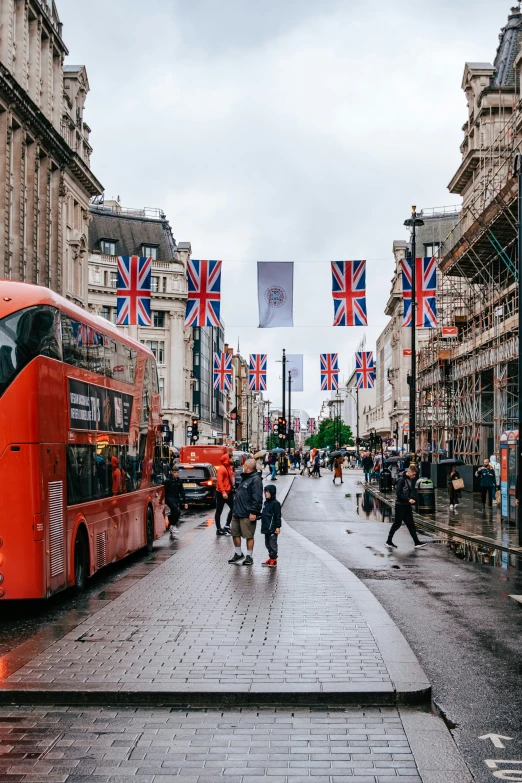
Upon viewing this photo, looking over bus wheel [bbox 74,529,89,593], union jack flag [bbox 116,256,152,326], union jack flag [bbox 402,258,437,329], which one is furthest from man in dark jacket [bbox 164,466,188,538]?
union jack flag [bbox 402,258,437,329]

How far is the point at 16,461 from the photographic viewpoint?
34.7ft

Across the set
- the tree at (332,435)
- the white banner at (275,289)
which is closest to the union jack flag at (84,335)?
the white banner at (275,289)

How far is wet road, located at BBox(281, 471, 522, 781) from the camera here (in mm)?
6547

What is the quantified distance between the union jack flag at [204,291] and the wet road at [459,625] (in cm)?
910

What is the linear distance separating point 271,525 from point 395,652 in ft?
22.0

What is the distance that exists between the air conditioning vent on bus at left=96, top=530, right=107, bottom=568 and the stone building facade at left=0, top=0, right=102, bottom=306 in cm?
2675

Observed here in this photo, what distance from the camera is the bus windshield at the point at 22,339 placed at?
1052cm

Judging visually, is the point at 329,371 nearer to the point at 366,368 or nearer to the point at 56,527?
the point at 366,368

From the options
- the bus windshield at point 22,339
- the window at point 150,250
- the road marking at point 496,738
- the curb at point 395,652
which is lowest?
the road marking at point 496,738

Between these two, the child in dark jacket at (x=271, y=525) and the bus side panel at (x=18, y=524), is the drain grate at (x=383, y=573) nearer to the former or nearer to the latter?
the child in dark jacket at (x=271, y=525)

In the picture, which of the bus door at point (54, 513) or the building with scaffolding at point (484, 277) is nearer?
the bus door at point (54, 513)

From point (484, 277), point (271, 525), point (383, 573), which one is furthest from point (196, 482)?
point (383, 573)

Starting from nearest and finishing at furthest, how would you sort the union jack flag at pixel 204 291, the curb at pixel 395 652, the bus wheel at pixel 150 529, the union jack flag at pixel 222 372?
the curb at pixel 395 652, the bus wheel at pixel 150 529, the union jack flag at pixel 204 291, the union jack flag at pixel 222 372

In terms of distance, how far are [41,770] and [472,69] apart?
1964 inches
